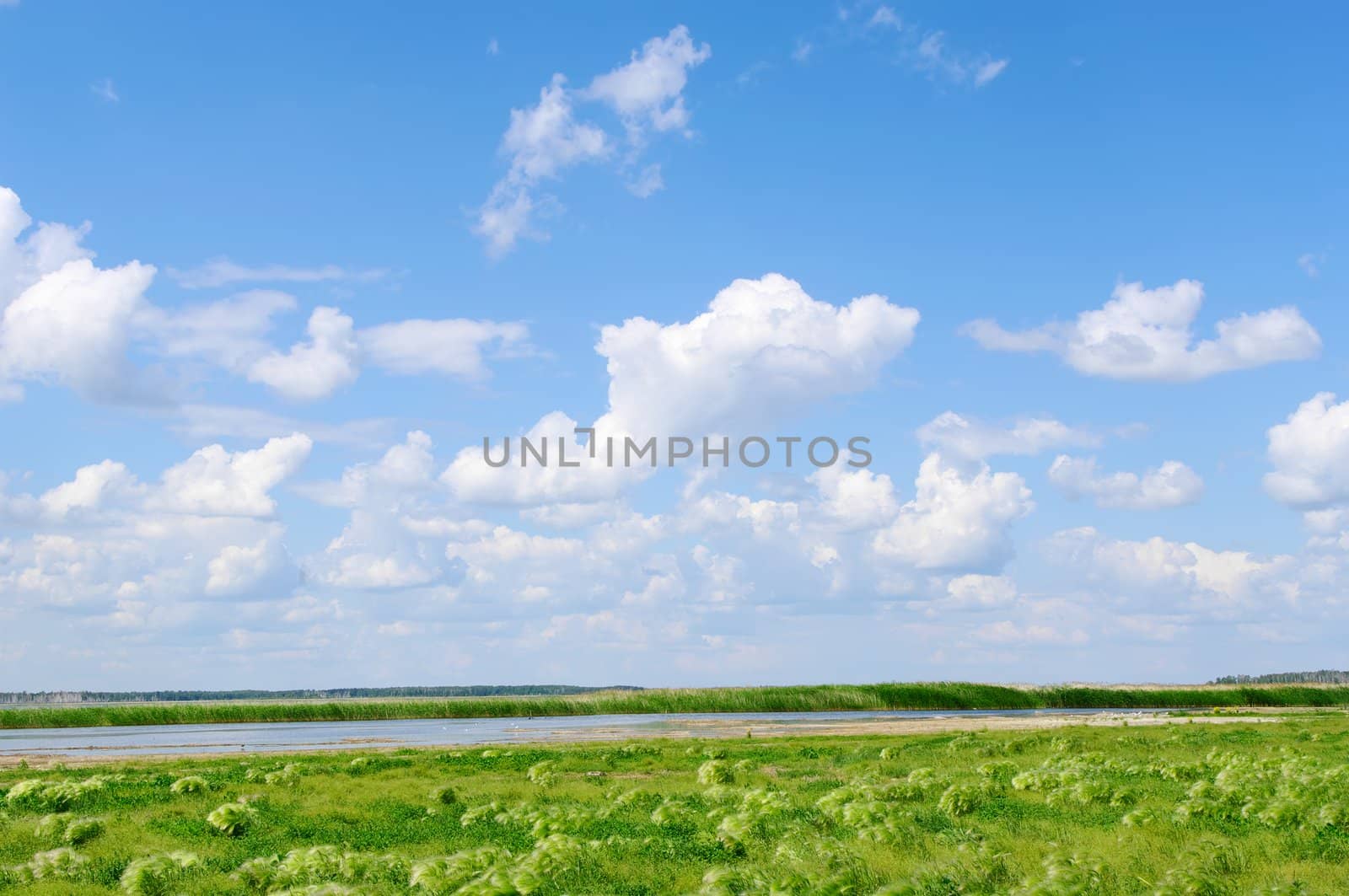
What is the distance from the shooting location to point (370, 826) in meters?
21.8

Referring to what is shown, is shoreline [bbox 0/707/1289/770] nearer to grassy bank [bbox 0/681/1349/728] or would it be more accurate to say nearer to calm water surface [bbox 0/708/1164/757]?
calm water surface [bbox 0/708/1164/757]

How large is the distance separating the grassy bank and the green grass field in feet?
219

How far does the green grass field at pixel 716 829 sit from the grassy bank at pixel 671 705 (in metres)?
66.9

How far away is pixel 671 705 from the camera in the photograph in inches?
3895

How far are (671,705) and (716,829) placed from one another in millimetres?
81927

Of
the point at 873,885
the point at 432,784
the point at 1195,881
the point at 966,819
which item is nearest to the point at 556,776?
the point at 432,784

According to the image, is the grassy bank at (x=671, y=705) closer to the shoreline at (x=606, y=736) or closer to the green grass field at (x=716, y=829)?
the shoreline at (x=606, y=736)

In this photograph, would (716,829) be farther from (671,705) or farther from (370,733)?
(671,705)

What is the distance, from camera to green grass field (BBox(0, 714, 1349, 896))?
15.0 meters

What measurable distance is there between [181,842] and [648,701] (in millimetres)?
82020

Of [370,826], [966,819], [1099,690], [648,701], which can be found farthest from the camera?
[1099,690]

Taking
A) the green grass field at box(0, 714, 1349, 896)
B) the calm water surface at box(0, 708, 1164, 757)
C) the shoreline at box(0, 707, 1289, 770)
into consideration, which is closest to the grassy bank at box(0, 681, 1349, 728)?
the calm water surface at box(0, 708, 1164, 757)

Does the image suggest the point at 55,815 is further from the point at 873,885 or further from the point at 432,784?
the point at 873,885

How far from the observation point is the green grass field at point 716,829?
15.0 m
